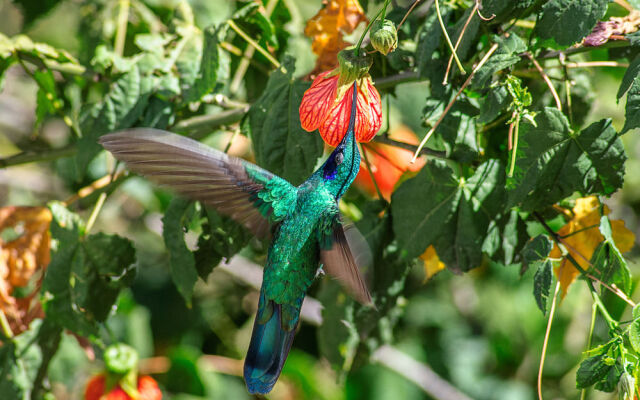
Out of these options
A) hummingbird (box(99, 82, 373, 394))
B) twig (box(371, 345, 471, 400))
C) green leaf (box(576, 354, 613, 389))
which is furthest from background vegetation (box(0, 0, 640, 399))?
twig (box(371, 345, 471, 400))

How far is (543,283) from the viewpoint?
2.74 feet

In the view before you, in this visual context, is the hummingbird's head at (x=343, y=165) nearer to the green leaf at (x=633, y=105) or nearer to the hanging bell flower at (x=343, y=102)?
the hanging bell flower at (x=343, y=102)

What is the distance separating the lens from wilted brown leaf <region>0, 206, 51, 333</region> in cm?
129

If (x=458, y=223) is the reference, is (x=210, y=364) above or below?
below

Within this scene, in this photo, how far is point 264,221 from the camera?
0.93 m

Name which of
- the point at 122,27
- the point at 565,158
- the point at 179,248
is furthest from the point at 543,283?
the point at 122,27

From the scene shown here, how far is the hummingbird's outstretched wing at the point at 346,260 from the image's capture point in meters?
0.81

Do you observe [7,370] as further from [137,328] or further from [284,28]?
[137,328]

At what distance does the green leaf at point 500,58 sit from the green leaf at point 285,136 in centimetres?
25

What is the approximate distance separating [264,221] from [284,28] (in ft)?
1.75

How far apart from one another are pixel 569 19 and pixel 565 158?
17cm

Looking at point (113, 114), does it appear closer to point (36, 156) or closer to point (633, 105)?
point (36, 156)

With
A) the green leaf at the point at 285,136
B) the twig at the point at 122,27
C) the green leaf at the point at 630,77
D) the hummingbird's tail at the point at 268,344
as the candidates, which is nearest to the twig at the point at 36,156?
the twig at the point at 122,27

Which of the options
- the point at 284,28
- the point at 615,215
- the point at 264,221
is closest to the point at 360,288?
the point at 264,221
